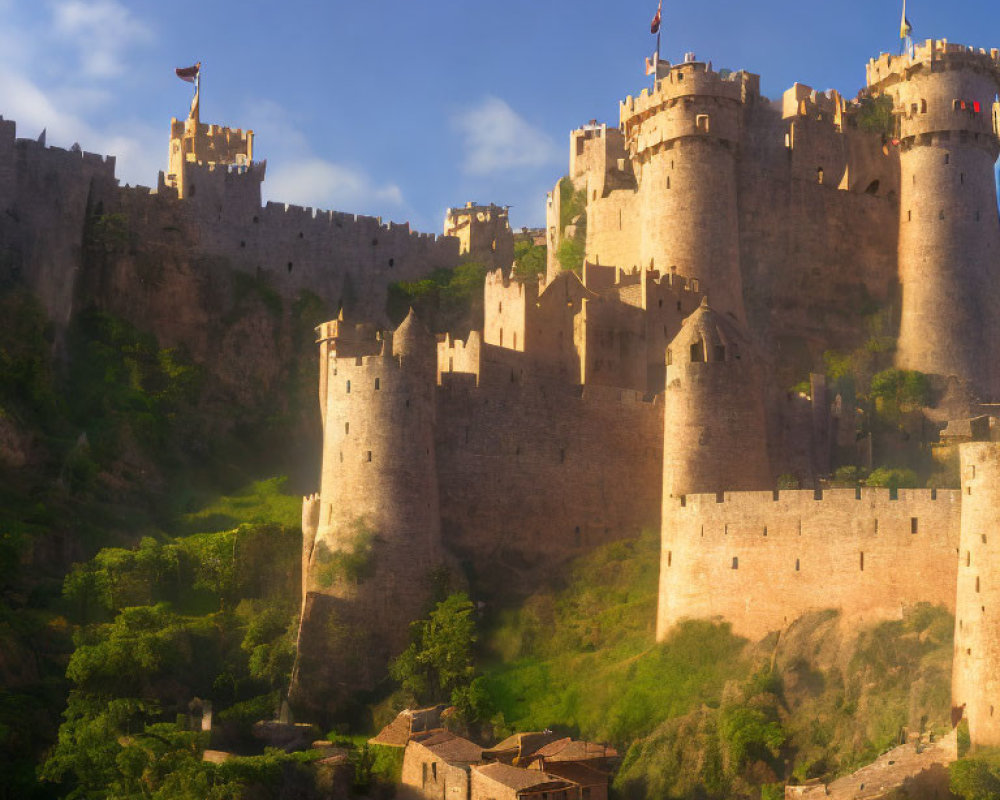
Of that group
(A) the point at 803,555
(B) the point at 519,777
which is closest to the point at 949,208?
(A) the point at 803,555

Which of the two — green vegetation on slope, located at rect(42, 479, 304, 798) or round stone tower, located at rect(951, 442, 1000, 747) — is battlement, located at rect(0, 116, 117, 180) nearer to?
green vegetation on slope, located at rect(42, 479, 304, 798)

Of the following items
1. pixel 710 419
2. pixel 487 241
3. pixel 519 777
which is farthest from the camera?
pixel 487 241

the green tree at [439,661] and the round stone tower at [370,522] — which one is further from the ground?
the round stone tower at [370,522]

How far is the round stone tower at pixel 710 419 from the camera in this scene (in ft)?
215

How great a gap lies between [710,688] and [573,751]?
476cm

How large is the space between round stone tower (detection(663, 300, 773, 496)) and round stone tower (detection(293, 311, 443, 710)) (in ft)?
26.6

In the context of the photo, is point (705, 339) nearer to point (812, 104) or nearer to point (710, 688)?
point (710, 688)

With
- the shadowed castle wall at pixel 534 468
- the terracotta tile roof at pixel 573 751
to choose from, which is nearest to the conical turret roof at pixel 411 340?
the shadowed castle wall at pixel 534 468

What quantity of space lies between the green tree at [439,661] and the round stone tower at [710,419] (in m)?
8.15

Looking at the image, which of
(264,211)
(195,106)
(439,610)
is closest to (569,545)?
(439,610)

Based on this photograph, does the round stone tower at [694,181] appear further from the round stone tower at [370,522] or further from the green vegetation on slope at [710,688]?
the green vegetation on slope at [710,688]

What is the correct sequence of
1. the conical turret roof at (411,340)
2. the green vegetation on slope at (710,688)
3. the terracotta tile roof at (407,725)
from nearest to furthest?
the green vegetation on slope at (710,688), the terracotta tile roof at (407,725), the conical turret roof at (411,340)

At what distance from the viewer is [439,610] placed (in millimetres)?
64625

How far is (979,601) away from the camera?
52.8 metres
